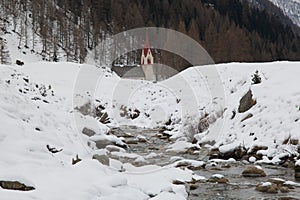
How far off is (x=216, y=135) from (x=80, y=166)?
866 cm

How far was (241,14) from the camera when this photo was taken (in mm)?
84188

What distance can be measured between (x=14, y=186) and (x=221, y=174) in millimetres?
6235

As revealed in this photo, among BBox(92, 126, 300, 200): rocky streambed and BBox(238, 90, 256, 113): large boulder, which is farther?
BBox(238, 90, 256, 113): large boulder

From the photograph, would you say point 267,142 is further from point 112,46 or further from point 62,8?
point 62,8

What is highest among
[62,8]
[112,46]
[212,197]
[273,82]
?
[62,8]

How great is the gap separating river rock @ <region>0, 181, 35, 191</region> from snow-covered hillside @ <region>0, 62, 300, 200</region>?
72 millimetres

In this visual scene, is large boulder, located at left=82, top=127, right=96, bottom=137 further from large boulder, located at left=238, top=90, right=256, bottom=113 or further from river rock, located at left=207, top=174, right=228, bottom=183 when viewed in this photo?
large boulder, located at left=238, top=90, right=256, bottom=113

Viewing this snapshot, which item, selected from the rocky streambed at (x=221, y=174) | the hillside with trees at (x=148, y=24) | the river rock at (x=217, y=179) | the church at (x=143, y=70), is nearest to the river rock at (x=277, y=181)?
the rocky streambed at (x=221, y=174)

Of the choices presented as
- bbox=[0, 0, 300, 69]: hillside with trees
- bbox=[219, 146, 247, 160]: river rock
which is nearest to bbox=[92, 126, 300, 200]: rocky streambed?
bbox=[219, 146, 247, 160]: river rock

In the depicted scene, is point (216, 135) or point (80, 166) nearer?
point (80, 166)

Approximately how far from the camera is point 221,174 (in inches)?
417

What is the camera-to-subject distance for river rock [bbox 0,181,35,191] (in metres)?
5.62

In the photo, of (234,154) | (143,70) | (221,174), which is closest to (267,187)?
(221,174)

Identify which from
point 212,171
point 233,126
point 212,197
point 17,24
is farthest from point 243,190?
point 17,24
